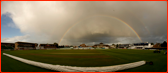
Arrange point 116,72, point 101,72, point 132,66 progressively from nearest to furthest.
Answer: point 101,72 → point 116,72 → point 132,66

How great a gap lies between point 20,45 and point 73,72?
108m

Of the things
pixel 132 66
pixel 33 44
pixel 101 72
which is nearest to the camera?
pixel 101 72

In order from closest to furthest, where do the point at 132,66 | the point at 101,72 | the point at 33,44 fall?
the point at 101,72 < the point at 132,66 < the point at 33,44

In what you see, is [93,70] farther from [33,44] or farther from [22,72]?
[33,44]

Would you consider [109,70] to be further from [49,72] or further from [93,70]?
[49,72]

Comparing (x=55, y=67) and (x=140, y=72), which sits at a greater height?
(x=55, y=67)

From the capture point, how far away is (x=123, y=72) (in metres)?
6.75

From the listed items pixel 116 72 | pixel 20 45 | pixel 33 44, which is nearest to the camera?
pixel 116 72

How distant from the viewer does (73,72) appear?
21.0 ft

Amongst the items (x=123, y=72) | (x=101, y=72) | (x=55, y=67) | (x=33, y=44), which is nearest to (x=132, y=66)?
(x=123, y=72)

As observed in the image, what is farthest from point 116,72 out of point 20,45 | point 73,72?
point 20,45

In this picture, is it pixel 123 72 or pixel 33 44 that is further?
pixel 33 44

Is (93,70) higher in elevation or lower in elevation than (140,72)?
higher

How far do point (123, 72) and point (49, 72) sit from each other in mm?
7191
